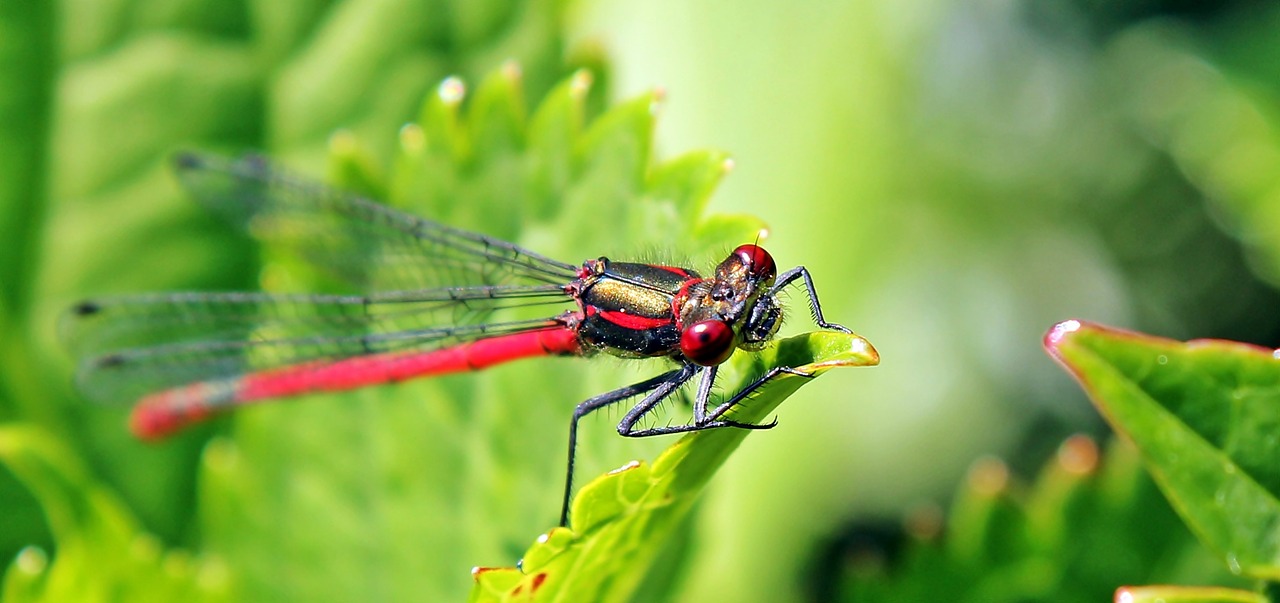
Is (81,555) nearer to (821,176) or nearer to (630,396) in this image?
(630,396)

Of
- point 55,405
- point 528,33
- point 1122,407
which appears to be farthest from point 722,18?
point 1122,407

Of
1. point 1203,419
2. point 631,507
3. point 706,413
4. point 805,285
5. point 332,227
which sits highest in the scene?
point 332,227

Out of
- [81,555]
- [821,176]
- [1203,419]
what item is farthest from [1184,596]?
[821,176]

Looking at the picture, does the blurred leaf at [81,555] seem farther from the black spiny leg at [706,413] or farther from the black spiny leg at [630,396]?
the black spiny leg at [706,413]

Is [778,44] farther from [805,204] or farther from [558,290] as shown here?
[558,290]

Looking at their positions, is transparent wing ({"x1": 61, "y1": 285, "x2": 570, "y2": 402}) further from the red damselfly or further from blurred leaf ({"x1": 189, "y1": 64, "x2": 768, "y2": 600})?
blurred leaf ({"x1": 189, "y1": 64, "x2": 768, "y2": 600})

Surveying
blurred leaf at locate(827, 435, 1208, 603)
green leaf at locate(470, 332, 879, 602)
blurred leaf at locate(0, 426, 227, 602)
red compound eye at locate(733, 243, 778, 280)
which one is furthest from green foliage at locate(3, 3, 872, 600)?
blurred leaf at locate(827, 435, 1208, 603)
